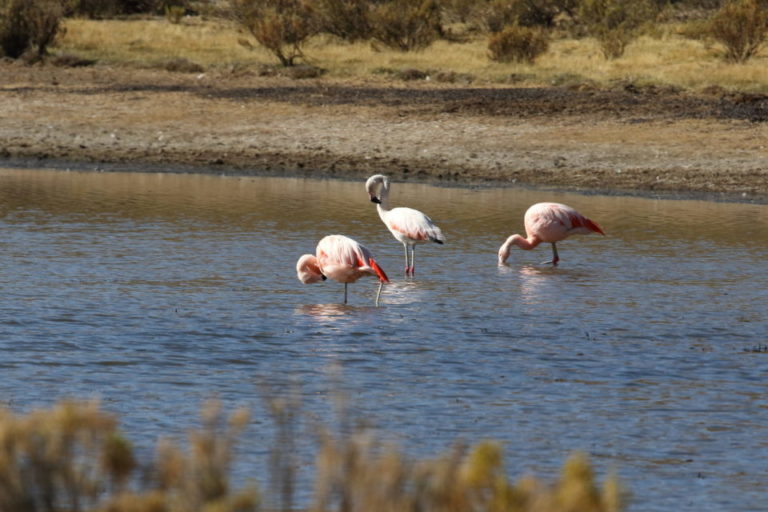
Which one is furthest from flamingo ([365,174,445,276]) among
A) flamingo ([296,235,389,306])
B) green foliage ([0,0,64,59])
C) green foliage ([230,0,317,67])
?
green foliage ([0,0,64,59])

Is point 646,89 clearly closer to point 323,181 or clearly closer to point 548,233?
point 323,181

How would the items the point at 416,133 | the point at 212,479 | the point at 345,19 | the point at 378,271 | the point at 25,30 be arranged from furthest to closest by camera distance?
the point at 345,19
the point at 25,30
the point at 416,133
the point at 378,271
the point at 212,479

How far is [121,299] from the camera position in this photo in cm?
1041

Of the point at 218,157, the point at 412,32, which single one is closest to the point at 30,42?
the point at 412,32

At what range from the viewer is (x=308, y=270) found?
35.7 ft

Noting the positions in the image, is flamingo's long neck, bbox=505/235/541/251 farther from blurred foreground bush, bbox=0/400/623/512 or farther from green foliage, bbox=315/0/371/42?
green foliage, bbox=315/0/371/42

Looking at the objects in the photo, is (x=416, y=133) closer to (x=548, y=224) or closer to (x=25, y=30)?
(x=548, y=224)

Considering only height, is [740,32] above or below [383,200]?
above

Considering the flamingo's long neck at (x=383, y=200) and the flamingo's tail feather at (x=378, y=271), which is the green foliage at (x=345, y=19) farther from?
the flamingo's tail feather at (x=378, y=271)

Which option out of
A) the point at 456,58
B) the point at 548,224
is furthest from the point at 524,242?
the point at 456,58

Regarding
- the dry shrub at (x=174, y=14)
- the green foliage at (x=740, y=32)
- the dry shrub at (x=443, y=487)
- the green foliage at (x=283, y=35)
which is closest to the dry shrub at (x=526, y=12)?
the dry shrub at (x=174, y=14)

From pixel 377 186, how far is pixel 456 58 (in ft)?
58.7

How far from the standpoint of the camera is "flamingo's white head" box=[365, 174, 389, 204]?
12.6 m

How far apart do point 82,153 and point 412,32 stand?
51.3 ft
